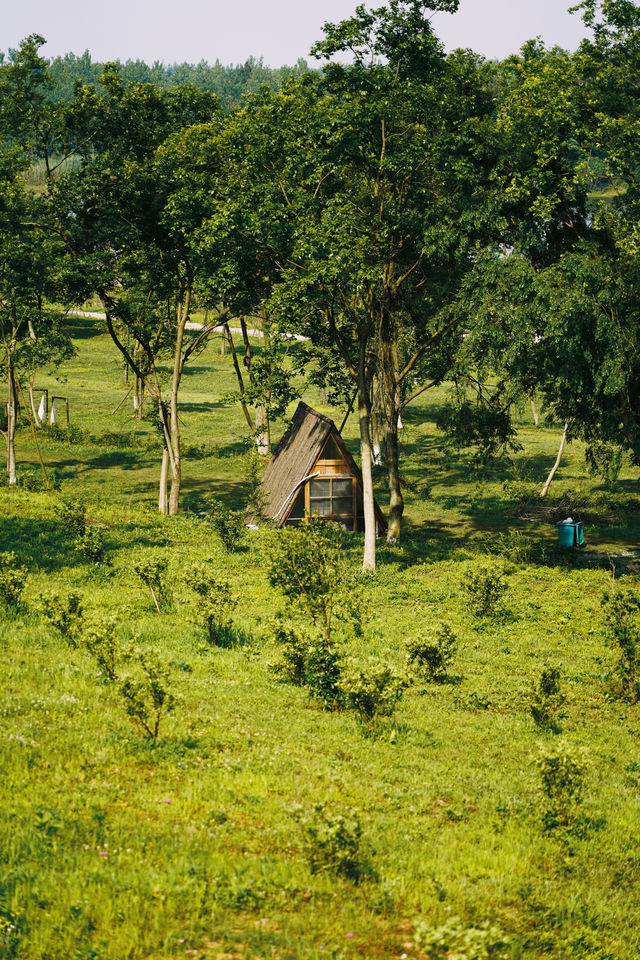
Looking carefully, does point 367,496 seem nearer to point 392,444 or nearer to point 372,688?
point 392,444

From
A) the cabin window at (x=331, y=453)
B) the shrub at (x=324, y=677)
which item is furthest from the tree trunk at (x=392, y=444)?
the shrub at (x=324, y=677)

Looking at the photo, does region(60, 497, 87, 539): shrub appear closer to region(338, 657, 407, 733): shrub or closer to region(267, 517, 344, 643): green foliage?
region(267, 517, 344, 643): green foliage

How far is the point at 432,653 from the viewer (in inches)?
604

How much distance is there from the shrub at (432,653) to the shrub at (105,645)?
19.0ft

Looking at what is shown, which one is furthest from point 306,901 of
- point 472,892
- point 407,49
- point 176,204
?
point 176,204

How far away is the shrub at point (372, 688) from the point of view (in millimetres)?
11562

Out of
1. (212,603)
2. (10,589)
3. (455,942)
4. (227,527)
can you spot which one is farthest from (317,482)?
(455,942)

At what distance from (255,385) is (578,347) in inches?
423

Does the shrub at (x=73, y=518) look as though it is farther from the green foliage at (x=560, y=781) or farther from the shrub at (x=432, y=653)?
the green foliage at (x=560, y=781)

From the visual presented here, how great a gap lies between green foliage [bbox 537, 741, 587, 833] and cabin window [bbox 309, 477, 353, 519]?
71.8 ft

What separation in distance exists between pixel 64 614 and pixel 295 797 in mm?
7559

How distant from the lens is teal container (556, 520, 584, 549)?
29.0 m

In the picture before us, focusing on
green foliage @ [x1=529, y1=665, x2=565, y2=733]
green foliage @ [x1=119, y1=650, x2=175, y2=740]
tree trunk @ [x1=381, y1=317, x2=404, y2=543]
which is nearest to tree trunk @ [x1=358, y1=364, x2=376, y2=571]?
tree trunk @ [x1=381, y1=317, x2=404, y2=543]

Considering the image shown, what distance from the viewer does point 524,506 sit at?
1377 inches
